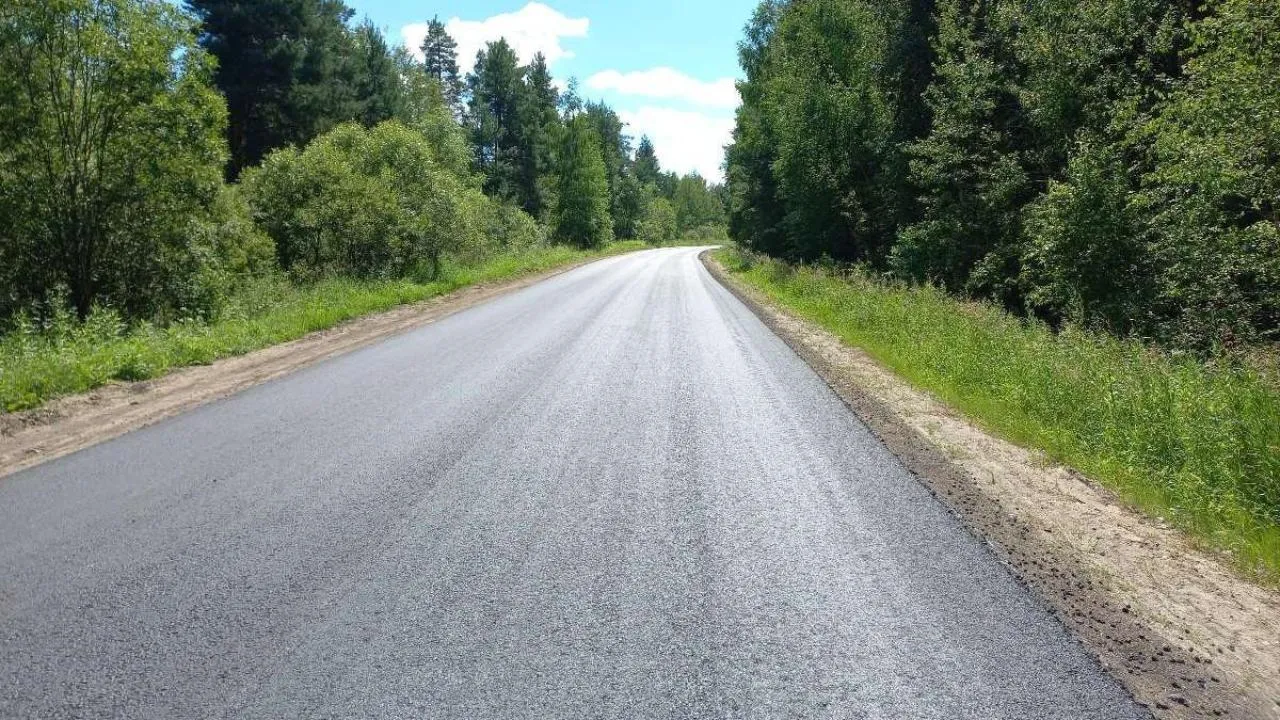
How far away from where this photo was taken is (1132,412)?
6.35 metres

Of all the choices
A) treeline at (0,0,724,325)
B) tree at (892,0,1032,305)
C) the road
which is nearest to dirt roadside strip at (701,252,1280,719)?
the road

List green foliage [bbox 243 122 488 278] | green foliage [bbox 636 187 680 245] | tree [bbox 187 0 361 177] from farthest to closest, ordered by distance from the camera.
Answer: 1. green foliage [bbox 636 187 680 245]
2. tree [bbox 187 0 361 177]
3. green foliage [bbox 243 122 488 278]

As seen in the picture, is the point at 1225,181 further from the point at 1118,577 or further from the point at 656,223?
the point at 656,223

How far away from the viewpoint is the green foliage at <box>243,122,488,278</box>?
2147cm

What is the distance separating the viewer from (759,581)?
11.9ft

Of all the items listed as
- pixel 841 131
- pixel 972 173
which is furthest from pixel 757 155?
pixel 972 173

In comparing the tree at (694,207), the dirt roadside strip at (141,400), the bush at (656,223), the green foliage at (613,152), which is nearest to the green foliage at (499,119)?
the green foliage at (613,152)

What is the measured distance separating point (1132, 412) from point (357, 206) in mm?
20670

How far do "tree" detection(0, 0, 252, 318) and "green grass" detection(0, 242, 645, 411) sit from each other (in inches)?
65.5

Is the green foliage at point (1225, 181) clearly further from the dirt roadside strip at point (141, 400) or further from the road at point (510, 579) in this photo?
the dirt roadside strip at point (141, 400)

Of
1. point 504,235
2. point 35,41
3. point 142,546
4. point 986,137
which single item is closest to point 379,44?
point 504,235

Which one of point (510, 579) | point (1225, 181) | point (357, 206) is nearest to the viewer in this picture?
point (510, 579)

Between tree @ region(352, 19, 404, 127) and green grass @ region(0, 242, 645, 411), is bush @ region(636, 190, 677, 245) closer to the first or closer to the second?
tree @ region(352, 19, 404, 127)

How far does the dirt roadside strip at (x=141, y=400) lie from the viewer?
638 centimetres
